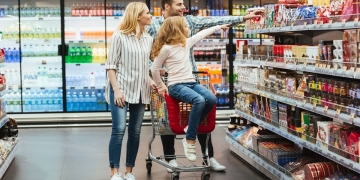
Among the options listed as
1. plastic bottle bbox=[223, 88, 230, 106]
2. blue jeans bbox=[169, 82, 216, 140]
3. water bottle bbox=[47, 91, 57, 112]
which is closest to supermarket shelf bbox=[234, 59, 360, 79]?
blue jeans bbox=[169, 82, 216, 140]

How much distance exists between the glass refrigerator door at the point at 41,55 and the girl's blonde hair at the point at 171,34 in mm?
4931

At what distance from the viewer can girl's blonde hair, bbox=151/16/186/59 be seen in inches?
214

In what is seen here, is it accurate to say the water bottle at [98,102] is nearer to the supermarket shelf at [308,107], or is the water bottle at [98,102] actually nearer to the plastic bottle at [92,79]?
the plastic bottle at [92,79]

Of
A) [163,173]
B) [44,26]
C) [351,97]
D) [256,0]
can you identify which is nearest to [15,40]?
[44,26]

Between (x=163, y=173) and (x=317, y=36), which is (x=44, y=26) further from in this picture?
(x=317, y=36)

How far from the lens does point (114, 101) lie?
522 centimetres

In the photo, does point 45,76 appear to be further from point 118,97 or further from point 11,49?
point 118,97

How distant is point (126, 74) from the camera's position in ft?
17.3

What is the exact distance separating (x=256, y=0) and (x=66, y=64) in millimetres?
3453

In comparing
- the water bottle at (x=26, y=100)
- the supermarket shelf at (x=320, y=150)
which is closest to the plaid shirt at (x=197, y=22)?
the supermarket shelf at (x=320, y=150)

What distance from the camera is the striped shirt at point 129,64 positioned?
5227 millimetres

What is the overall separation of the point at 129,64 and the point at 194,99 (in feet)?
2.09

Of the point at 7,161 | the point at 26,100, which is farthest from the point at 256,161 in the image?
the point at 26,100

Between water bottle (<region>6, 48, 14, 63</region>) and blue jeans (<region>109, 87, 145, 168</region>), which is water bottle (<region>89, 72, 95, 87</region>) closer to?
water bottle (<region>6, 48, 14, 63</region>)
